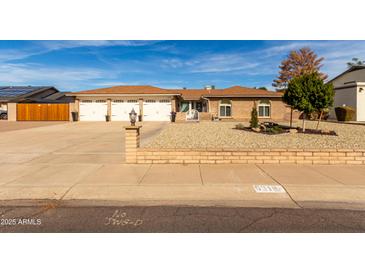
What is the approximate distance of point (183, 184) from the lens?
4934mm

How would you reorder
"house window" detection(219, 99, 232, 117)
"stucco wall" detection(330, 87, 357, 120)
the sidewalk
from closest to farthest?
the sidewalk, "stucco wall" detection(330, 87, 357, 120), "house window" detection(219, 99, 232, 117)

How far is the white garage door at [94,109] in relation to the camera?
25.7 metres

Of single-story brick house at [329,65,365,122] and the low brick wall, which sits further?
single-story brick house at [329,65,365,122]

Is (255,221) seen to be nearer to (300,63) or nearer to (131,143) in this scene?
(131,143)

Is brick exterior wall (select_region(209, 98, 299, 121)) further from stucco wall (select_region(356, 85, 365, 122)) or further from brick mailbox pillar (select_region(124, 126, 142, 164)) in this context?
brick mailbox pillar (select_region(124, 126, 142, 164))

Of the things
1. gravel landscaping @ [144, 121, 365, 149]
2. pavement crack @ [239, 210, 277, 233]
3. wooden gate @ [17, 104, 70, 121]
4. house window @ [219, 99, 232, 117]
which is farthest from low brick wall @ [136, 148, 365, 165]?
wooden gate @ [17, 104, 70, 121]

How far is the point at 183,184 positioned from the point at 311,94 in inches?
363

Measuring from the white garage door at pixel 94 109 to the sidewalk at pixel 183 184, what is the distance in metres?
20.0

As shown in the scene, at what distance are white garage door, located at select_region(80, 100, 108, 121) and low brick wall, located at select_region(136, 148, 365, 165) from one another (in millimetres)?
20852

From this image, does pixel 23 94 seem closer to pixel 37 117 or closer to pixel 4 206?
pixel 37 117

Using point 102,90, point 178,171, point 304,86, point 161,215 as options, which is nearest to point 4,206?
point 161,215

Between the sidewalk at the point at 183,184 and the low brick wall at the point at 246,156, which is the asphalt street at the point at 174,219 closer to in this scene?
the sidewalk at the point at 183,184

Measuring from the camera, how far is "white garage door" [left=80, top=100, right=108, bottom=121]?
25719 mm

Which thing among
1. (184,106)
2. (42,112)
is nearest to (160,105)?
(184,106)
